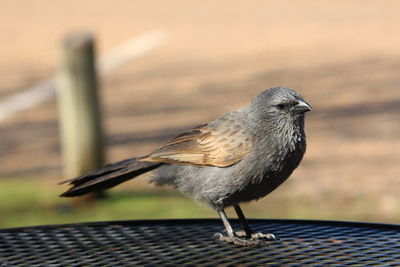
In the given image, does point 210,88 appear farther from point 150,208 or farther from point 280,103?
point 280,103

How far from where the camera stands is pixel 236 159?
15.6 feet

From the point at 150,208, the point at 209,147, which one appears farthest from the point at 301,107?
the point at 150,208

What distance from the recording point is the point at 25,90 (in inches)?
655

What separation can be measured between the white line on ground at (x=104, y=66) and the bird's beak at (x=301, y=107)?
32.1 feet

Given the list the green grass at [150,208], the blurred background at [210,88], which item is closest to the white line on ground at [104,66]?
the blurred background at [210,88]

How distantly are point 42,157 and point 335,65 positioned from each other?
925cm

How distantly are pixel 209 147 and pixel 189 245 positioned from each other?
0.75m

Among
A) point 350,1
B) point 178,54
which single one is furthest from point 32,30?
point 350,1

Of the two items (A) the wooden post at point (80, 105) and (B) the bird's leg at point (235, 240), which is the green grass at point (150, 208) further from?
(B) the bird's leg at point (235, 240)

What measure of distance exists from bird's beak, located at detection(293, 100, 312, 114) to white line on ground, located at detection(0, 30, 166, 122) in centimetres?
978

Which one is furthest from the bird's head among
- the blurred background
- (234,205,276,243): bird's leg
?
the blurred background

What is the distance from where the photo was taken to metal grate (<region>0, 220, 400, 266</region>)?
4.08 m

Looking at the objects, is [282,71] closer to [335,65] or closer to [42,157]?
[335,65]

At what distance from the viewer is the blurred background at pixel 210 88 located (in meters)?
9.47
